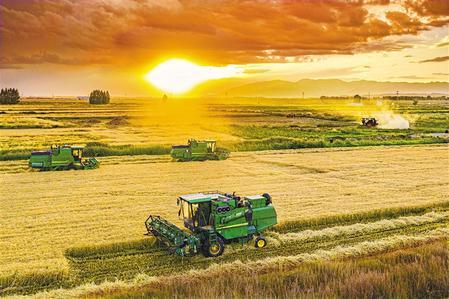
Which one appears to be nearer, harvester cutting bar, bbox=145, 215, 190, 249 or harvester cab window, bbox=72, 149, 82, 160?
harvester cutting bar, bbox=145, 215, 190, 249

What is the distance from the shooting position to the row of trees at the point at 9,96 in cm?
14360

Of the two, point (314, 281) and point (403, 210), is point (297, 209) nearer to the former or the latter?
point (403, 210)

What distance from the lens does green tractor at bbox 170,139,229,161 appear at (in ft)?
107

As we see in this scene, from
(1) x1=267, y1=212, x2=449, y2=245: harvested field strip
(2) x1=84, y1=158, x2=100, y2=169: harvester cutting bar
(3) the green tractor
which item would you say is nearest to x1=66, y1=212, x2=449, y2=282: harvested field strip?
(1) x1=267, y1=212, x2=449, y2=245: harvested field strip

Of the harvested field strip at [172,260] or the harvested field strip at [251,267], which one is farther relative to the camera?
the harvested field strip at [172,260]

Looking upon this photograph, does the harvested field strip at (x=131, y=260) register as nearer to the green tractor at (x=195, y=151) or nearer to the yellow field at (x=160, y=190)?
the yellow field at (x=160, y=190)

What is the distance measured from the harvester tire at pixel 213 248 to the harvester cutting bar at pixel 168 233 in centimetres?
63

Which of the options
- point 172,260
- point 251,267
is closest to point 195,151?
point 172,260

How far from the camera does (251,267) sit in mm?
12977

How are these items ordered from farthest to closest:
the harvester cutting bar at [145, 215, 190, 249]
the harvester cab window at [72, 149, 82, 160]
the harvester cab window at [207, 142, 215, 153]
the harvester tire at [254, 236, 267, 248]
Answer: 1. the harvester cab window at [207, 142, 215, 153]
2. the harvester cab window at [72, 149, 82, 160]
3. the harvester tire at [254, 236, 267, 248]
4. the harvester cutting bar at [145, 215, 190, 249]

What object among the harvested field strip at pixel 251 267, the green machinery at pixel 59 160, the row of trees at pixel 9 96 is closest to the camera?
the harvested field strip at pixel 251 267

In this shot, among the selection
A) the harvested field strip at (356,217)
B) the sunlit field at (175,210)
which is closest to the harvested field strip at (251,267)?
the sunlit field at (175,210)

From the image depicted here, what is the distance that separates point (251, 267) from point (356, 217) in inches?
268

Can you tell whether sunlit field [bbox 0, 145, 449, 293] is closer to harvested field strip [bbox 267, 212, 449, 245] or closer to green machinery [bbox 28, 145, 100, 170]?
harvested field strip [bbox 267, 212, 449, 245]
